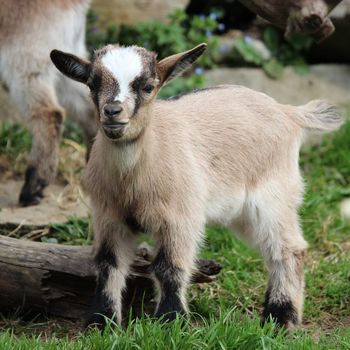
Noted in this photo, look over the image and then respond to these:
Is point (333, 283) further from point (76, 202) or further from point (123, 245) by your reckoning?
point (76, 202)

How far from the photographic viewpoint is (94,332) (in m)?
4.52

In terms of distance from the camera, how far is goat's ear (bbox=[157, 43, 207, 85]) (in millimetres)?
4691

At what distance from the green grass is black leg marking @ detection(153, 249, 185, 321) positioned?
145 millimetres

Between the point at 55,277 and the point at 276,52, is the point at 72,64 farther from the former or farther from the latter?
the point at 276,52

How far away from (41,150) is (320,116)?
7.91ft

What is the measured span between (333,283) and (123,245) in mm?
1664

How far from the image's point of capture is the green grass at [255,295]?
4371 mm

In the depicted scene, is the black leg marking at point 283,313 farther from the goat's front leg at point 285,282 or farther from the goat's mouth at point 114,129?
the goat's mouth at point 114,129

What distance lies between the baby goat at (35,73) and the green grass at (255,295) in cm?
77

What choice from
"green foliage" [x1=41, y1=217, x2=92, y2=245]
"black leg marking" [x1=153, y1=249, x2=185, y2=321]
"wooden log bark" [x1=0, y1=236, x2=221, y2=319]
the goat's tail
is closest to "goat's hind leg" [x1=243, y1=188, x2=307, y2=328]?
"wooden log bark" [x1=0, y1=236, x2=221, y2=319]

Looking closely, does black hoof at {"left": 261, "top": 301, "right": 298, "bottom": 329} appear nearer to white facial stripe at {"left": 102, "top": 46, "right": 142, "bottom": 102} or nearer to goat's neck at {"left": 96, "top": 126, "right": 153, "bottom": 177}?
goat's neck at {"left": 96, "top": 126, "right": 153, "bottom": 177}

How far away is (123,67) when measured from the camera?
4.48 meters

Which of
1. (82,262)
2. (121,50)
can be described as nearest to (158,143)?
(121,50)

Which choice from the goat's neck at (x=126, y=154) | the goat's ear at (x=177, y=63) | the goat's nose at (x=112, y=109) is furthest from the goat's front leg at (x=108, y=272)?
the goat's ear at (x=177, y=63)
